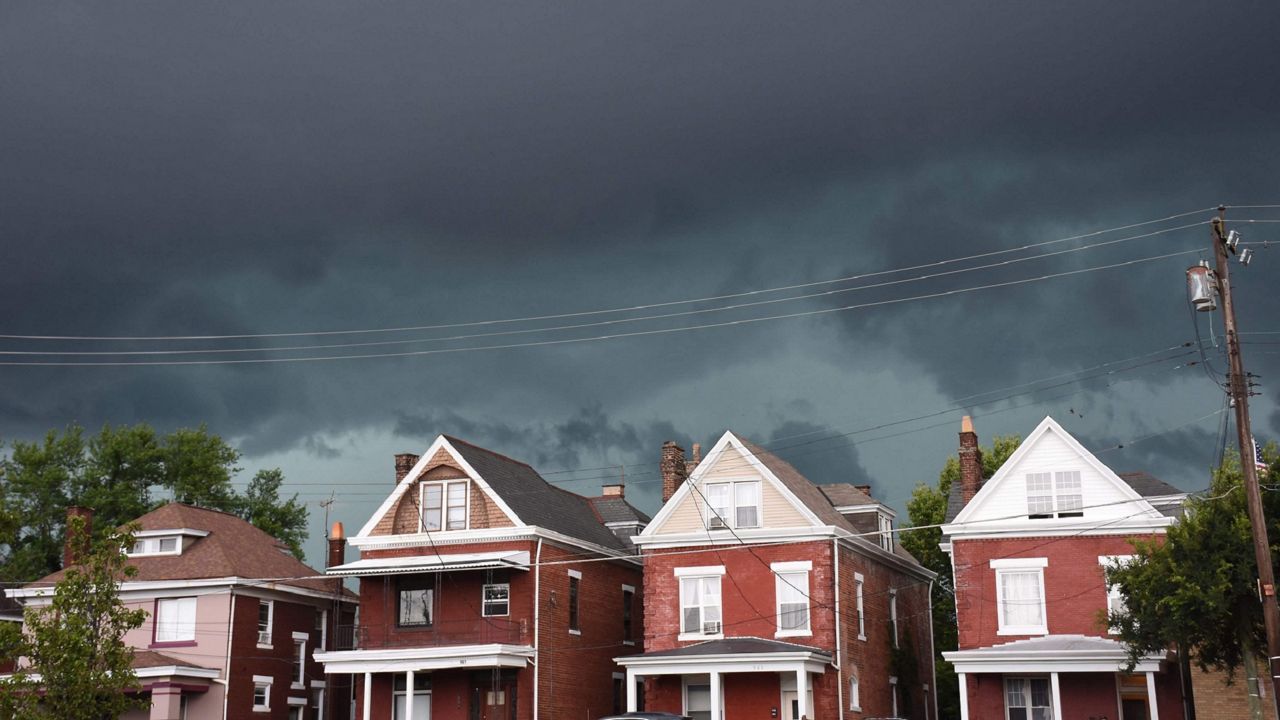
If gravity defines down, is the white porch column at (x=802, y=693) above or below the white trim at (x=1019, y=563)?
below

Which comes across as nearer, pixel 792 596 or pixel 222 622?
pixel 792 596

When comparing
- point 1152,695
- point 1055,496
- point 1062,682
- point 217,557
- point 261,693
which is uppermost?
point 1055,496

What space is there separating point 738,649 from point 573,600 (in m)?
8.33

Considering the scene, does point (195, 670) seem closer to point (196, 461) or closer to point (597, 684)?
point (597, 684)

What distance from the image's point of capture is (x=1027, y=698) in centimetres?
4178

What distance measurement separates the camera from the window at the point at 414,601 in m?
47.5

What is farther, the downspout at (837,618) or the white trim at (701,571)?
the white trim at (701,571)

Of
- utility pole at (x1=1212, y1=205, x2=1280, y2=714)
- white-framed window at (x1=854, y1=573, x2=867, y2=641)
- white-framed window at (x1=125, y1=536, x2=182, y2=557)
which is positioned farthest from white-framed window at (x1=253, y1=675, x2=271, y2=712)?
utility pole at (x1=1212, y1=205, x2=1280, y2=714)

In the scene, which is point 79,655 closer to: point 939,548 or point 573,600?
point 573,600

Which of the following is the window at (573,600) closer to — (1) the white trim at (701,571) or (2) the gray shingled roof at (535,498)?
(2) the gray shingled roof at (535,498)

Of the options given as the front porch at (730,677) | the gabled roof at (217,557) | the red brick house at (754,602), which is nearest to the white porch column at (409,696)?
the gabled roof at (217,557)

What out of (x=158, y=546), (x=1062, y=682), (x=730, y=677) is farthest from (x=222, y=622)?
(x=1062, y=682)

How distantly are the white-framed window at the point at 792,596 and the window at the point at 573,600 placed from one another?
7.98 m

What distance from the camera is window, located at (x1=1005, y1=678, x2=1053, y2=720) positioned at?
41562mm
